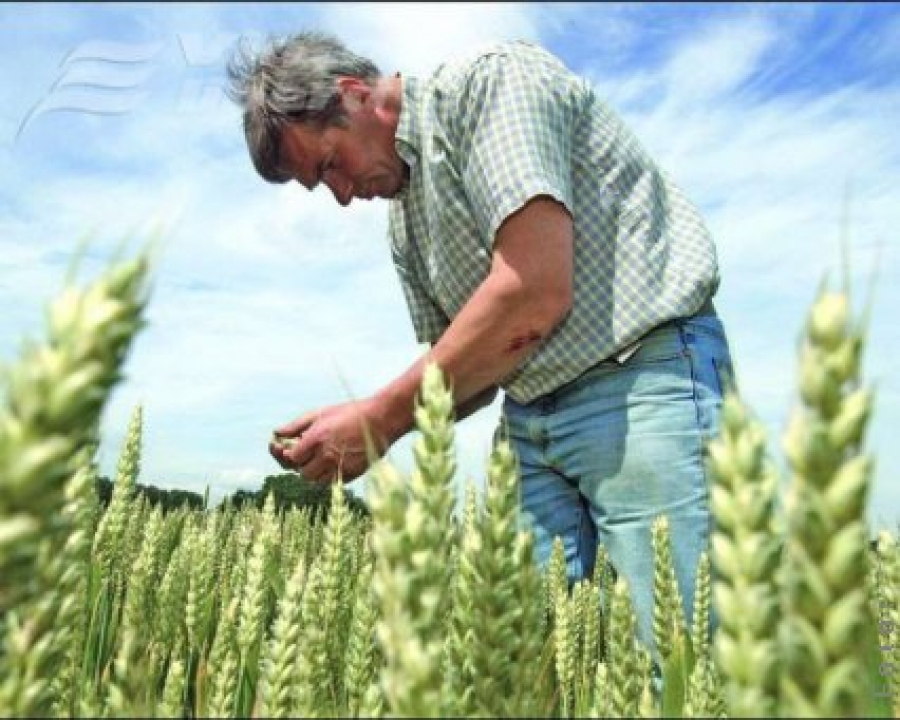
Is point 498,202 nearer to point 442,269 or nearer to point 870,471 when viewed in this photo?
point 442,269

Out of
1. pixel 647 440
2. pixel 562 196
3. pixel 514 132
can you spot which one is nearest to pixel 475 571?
pixel 562 196

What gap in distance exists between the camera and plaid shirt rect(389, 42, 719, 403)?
3.15 metres

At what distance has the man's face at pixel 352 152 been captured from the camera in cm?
369

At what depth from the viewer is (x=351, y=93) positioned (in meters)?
3.68

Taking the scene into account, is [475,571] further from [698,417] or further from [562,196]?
[698,417]

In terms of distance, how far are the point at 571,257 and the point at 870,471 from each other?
7.23 feet

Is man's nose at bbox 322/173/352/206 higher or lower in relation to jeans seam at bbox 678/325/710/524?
higher

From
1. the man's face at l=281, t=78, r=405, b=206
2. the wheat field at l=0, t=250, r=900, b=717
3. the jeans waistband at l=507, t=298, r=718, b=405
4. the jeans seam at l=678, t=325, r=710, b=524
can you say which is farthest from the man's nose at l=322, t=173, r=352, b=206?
the wheat field at l=0, t=250, r=900, b=717

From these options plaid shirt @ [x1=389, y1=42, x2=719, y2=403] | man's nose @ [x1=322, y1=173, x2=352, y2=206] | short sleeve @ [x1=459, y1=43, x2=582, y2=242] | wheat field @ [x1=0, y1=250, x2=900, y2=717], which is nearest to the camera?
wheat field @ [x1=0, y1=250, x2=900, y2=717]

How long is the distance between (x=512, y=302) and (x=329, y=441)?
2.46 ft

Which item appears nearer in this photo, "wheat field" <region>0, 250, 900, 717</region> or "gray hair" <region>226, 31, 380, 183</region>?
"wheat field" <region>0, 250, 900, 717</region>

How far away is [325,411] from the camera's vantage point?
11.1 ft

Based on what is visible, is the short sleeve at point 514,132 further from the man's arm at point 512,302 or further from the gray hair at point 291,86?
the gray hair at point 291,86

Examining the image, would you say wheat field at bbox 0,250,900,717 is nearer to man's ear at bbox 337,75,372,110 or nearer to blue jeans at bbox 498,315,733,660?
blue jeans at bbox 498,315,733,660
